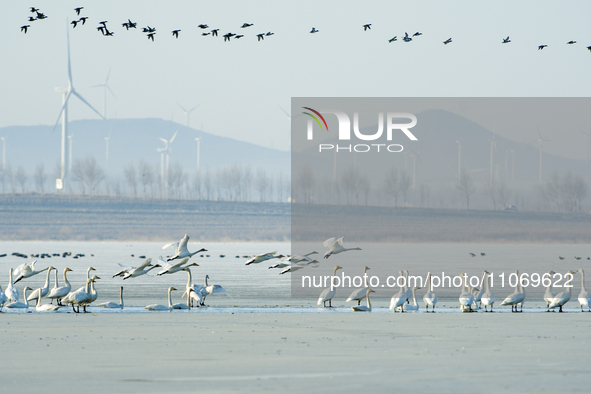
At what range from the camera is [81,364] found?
16562mm

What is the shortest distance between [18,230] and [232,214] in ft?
137

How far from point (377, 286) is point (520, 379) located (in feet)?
84.3

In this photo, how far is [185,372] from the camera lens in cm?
1580

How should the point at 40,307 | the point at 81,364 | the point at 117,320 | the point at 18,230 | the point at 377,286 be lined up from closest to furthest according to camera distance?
the point at 81,364, the point at 117,320, the point at 40,307, the point at 377,286, the point at 18,230

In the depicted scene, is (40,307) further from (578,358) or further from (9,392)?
(578,358)

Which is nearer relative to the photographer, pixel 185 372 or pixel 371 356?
pixel 185 372

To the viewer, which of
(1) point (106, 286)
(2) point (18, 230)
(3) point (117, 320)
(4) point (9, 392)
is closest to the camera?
(4) point (9, 392)

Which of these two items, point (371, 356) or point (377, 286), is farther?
point (377, 286)

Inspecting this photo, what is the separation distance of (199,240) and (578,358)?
153 m

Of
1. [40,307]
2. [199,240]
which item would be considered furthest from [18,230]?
[40,307]

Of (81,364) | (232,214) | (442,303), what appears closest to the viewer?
(81,364)

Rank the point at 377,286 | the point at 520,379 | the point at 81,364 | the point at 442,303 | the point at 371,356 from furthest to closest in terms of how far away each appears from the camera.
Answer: the point at 377,286, the point at 442,303, the point at 371,356, the point at 81,364, the point at 520,379

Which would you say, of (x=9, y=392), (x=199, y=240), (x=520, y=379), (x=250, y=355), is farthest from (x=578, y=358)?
(x=199, y=240)

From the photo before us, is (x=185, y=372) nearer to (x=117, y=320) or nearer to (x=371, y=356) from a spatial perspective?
(x=371, y=356)
